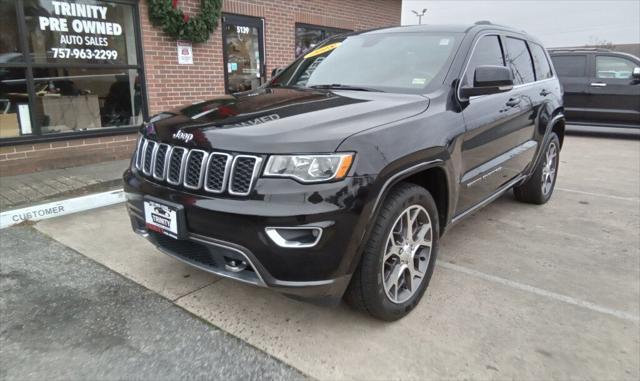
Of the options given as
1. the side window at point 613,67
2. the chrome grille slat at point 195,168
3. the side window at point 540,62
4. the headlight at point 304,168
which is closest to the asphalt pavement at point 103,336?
the chrome grille slat at point 195,168

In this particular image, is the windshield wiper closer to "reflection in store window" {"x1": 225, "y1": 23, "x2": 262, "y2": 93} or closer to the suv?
"reflection in store window" {"x1": 225, "y1": 23, "x2": 262, "y2": 93}

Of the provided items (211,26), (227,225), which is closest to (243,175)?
(227,225)

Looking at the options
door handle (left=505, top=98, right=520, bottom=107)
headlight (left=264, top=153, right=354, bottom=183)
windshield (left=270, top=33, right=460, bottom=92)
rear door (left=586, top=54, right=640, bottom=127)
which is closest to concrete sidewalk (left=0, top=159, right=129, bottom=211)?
windshield (left=270, top=33, right=460, bottom=92)

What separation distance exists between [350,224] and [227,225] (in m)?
0.61

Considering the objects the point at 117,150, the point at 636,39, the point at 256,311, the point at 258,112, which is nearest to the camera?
the point at 258,112

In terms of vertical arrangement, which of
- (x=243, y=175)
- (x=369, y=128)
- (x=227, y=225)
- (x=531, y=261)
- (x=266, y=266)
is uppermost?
(x=369, y=128)

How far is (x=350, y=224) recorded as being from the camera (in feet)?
7.64

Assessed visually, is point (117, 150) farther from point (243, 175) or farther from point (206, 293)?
point (243, 175)

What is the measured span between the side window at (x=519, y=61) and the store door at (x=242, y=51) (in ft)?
17.1

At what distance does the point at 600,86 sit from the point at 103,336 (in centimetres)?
1144

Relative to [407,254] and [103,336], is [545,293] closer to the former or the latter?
[407,254]

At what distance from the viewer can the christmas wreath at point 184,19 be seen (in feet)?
23.0

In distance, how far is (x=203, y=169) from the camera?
8.13 feet

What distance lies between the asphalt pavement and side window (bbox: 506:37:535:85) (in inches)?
134
